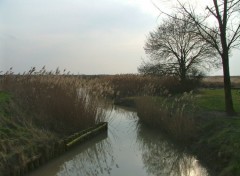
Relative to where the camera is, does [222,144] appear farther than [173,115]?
No

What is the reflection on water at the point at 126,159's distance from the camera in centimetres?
979

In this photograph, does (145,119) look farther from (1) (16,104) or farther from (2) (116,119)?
(1) (16,104)

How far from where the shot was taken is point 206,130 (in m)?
12.3

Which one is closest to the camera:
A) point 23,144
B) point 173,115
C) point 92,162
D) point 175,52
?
point 23,144

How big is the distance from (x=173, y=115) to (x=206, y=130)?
1.59 m

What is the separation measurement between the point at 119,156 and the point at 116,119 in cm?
742

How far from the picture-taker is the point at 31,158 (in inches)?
365

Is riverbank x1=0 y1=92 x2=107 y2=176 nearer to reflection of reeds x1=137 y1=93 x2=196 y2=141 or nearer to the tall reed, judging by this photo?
the tall reed

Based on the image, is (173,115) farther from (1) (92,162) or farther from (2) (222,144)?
(1) (92,162)

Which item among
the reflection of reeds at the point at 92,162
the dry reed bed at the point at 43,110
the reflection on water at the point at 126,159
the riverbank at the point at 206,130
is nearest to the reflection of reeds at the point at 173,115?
the riverbank at the point at 206,130

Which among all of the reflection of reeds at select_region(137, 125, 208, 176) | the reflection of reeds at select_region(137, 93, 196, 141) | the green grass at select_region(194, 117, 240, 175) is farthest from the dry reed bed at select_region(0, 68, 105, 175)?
the green grass at select_region(194, 117, 240, 175)

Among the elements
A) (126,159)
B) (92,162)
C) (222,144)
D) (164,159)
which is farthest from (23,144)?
(222,144)

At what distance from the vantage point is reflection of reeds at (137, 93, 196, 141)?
499 inches

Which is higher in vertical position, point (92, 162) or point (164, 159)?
point (92, 162)
